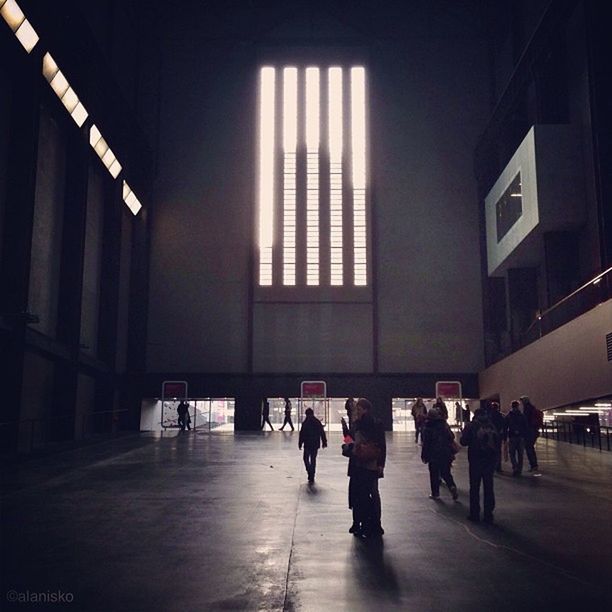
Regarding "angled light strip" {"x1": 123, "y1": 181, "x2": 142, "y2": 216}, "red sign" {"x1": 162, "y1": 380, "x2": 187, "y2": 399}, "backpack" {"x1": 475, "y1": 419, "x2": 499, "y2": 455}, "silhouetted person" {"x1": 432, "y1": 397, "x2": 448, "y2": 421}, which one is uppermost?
"angled light strip" {"x1": 123, "y1": 181, "x2": 142, "y2": 216}

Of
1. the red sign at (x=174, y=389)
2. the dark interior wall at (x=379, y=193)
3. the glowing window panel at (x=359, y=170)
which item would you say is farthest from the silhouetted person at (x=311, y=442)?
the glowing window panel at (x=359, y=170)

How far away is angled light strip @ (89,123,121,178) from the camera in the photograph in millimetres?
29312

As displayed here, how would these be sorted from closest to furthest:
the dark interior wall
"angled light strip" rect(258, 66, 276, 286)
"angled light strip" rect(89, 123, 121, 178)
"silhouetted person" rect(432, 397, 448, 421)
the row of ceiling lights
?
"silhouetted person" rect(432, 397, 448, 421), the row of ceiling lights, "angled light strip" rect(89, 123, 121, 178), the dark interior wall, "angled light strip" rect(258, 66, 276, 286)

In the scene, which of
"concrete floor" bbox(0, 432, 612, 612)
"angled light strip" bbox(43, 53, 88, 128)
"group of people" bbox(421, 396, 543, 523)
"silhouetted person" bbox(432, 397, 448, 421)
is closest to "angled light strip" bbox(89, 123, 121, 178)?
"angled light strip" bbox(43, 53, 88, 128)

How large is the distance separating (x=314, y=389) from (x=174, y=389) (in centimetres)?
705

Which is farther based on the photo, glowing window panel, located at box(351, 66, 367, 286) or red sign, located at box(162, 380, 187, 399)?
glowing window panel, located at box(351, 66, 367, 286)

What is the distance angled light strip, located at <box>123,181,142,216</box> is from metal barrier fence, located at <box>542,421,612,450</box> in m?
22.0

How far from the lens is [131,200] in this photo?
34.7 meters

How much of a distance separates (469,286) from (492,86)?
1081cm

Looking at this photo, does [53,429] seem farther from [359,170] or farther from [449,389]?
[359,170]

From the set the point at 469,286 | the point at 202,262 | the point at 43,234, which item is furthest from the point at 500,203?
the point at 43,234

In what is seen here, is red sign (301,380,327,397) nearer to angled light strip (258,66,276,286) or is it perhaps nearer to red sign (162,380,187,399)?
angled light strip (258,66,276,286)

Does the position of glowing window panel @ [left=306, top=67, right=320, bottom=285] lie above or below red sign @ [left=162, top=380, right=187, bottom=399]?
above

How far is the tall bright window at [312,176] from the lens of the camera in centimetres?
3553
